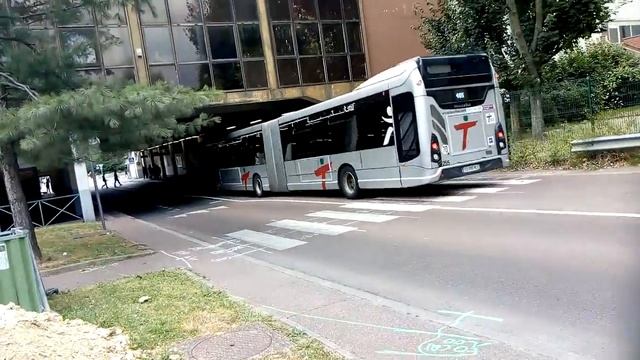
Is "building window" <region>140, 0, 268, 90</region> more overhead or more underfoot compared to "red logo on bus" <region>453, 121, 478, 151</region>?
more overhead

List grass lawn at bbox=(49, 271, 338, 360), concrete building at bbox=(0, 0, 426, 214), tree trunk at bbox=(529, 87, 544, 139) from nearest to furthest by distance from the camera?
grass lawn at bbox=(49, 271, 338, 360) < tree trunk at bbox=(529, 87, 544, 139) < concrete building at bbox=(0, 0, 426, 214)

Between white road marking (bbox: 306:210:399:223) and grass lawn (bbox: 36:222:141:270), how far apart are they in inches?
163

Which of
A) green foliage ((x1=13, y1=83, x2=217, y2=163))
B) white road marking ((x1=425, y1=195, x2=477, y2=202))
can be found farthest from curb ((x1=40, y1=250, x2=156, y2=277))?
white road marking ((x1=425, y1=195, x2=477, y2=202))

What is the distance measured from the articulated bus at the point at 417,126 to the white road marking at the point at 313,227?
287 centimetres

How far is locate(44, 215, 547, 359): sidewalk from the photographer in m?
4.29

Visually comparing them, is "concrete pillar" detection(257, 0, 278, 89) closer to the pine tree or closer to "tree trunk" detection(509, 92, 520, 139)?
"tree trunk" detection(509, 92, 520, 139)

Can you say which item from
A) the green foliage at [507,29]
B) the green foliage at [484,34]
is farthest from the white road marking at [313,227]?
the green foliage at [484,34]

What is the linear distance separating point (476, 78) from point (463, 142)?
1.69 m

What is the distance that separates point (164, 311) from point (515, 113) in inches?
584

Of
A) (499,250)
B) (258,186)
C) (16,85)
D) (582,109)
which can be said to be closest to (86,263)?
(16,85)

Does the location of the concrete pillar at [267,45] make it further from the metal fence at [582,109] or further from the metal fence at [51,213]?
the metal fence at [582,109]

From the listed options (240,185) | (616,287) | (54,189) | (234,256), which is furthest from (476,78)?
(54,189)

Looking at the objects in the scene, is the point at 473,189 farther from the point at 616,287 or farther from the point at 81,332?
the point at 81,332

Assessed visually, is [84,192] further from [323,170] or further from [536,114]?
[536,114]
